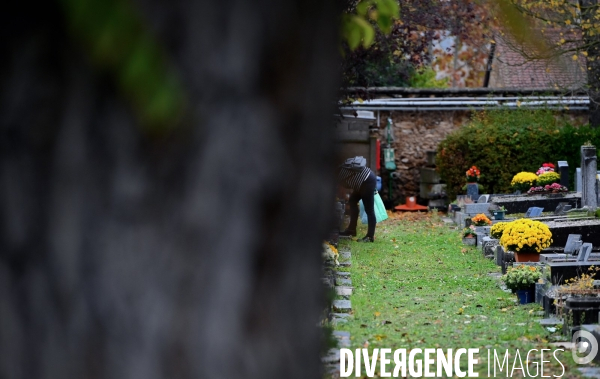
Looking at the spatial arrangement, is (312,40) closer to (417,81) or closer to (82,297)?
(82,297)

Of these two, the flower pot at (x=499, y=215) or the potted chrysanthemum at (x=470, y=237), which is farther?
the flower pot at (x=499, y=215)

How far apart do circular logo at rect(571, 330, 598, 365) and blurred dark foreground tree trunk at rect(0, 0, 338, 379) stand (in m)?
5.89

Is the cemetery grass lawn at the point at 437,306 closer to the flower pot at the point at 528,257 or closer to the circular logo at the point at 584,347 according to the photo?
the circular logo at the point at 584,347

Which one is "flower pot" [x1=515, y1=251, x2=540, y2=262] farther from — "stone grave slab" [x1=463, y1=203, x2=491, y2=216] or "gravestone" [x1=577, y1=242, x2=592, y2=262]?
"stone grave slab" [x1=463, y1=203, x2=491, y2=216]

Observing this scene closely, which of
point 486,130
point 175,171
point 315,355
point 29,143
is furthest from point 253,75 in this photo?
A: point 486,130

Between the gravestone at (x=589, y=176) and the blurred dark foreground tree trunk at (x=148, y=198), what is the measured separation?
16060 millimetres

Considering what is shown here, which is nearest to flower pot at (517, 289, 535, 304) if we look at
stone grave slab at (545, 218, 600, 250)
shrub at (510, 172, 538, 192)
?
stone grave slab at (545, 218, 600, 250)

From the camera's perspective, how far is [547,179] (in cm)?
2108

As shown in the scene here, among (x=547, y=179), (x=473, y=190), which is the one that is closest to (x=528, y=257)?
(x=547, y=179)

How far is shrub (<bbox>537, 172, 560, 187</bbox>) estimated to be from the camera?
21.0 metres

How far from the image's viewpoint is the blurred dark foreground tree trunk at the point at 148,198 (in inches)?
56.7

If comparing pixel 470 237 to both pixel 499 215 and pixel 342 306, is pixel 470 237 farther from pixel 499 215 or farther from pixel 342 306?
pixel 342 306

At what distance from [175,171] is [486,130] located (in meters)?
23.2

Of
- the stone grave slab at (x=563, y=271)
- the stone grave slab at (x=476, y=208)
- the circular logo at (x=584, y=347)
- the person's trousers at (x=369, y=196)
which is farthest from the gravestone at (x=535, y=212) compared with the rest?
the circular logo at (x=584, y=347)
